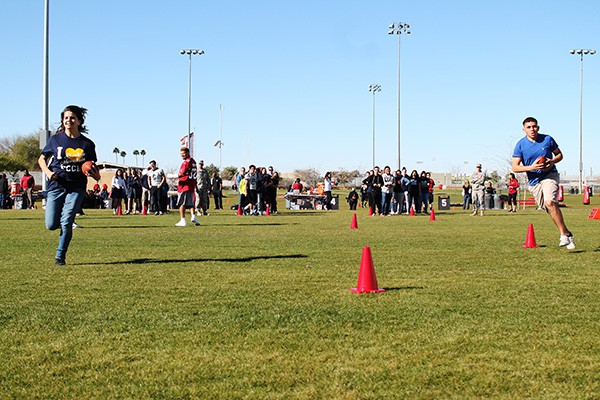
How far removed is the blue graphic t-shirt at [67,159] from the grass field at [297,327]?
1.08 meters

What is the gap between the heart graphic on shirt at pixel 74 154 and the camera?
10.1m

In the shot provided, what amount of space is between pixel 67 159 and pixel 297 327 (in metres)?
5.37

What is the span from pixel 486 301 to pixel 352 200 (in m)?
33.9

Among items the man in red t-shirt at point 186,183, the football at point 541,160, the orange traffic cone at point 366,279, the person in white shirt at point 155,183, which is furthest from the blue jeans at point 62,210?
the person in white shirt at point 155,183

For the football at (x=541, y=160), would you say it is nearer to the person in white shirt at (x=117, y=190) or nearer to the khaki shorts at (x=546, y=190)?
the khaki shorts at (x=546, y=190)

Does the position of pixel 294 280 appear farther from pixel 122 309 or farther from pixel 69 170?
pixel 69 170

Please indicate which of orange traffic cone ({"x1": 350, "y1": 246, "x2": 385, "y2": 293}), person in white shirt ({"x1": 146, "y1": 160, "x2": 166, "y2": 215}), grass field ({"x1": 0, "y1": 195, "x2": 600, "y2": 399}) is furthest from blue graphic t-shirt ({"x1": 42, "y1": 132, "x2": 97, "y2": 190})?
person in white shirt ({"x1": 146, "y1": 160, "x2": 166, "y2": 215})

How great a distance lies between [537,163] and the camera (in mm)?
11758

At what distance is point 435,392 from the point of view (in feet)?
13.5

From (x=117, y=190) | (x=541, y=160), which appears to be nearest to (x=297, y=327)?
(x=541, y=160)

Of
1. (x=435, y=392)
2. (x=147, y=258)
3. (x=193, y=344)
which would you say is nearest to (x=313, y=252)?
(x=147, y=258)

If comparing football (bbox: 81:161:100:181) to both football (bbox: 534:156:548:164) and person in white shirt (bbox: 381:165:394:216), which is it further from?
person in white shirt (bbox: 381:165:394:216)

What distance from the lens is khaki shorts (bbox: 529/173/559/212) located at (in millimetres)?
11883

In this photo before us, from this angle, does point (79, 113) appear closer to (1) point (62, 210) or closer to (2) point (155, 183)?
(1) point (62, 210)
